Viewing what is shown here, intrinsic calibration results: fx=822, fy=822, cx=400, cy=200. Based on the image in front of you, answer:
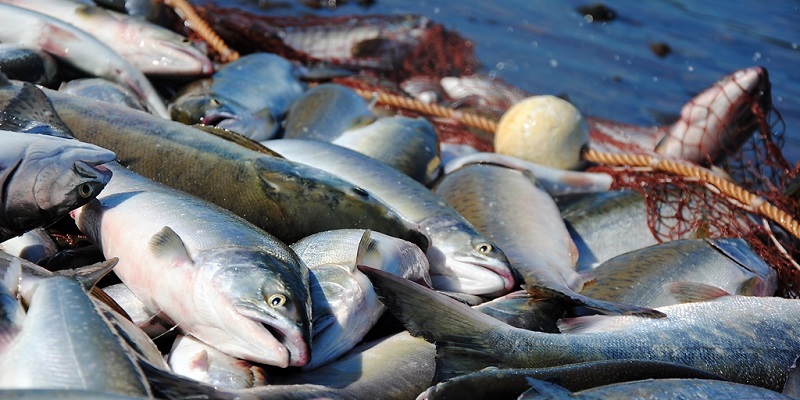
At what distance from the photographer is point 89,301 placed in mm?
2197

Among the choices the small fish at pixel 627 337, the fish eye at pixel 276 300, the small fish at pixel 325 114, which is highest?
the fish eye at pixel 276 300

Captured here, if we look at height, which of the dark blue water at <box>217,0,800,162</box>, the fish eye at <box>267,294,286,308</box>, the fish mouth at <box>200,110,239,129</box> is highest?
the fish eye at <box>267,294,286,308</box>

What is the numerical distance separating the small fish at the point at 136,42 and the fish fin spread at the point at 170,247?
8.95 feet

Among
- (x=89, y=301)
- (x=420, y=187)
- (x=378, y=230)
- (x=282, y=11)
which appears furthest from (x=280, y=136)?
(x=282, y=11)

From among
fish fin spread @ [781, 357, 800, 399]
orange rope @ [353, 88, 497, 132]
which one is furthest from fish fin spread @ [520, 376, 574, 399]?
orange rope @ [353, 88, 497, 132]

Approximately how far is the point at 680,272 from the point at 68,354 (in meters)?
2.83

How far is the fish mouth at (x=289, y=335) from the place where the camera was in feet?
7.80

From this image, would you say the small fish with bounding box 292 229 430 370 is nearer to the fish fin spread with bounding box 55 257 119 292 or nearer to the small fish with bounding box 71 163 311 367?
the small fish with bounding box 71 163 311 367

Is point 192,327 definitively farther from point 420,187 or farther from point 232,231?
point 420,187

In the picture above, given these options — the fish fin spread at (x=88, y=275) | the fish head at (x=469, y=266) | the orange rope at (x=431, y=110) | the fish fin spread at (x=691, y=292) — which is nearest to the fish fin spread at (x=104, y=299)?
the fish fin spread at (x=88, y=275)

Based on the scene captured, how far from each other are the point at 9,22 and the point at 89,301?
294cm

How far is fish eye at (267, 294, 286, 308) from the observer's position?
2412 millimetres

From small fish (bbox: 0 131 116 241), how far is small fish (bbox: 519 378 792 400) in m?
1.64

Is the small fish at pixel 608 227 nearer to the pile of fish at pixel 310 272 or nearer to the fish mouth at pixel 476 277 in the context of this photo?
the pile of fish at pixel 310 272
